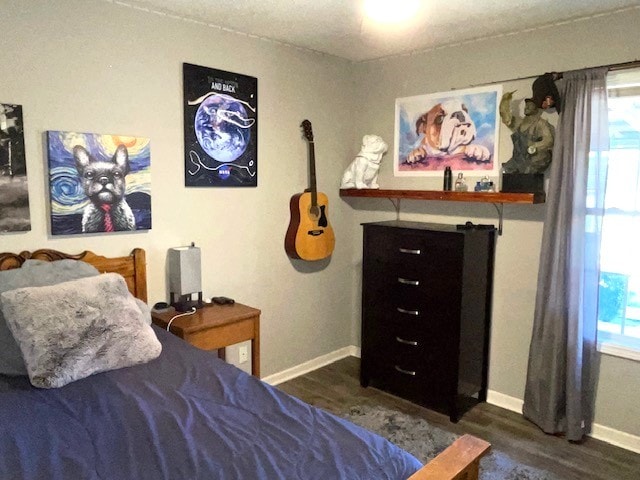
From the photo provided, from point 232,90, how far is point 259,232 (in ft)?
2.98

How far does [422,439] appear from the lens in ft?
8.97

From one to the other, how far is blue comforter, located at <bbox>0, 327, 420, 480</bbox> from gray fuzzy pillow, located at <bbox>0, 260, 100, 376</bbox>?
0.21 feet

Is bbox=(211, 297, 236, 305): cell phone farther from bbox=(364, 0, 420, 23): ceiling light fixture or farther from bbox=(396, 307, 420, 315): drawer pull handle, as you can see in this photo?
bbox=(364, 0, 420, 23): ceiling light fixture

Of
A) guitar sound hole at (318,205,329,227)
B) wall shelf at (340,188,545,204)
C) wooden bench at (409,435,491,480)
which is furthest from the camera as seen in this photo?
guitar sound hole at (318,205,329,227)

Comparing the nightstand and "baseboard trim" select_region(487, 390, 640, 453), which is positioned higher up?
the nightstand

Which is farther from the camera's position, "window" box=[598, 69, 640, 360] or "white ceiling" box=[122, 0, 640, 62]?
"window" box=[598, 69, 640, 360]

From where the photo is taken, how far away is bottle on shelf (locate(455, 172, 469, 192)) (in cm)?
320

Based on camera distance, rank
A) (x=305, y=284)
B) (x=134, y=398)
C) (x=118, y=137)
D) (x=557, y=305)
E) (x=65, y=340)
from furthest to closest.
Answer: (x=305, y=284)
(x=557, y=305)
(x=118, y=137)
(x=65, y=340)
(x=134, y=398)

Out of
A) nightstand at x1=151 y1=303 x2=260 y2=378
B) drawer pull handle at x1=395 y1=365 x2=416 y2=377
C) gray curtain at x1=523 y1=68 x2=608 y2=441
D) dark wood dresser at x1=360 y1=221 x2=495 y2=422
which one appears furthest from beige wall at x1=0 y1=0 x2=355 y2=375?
gray curtain at x1=523 y1=68 x2=608 y2=441

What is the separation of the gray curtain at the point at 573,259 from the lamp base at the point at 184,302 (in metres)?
1.94

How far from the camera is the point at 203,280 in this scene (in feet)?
9.89

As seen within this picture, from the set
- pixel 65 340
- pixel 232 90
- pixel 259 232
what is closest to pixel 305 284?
pixel 259 232

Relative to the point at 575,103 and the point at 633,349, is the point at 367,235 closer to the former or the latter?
the point at 575,103

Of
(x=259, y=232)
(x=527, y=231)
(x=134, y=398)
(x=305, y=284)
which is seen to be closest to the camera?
(x=134, y=398)
